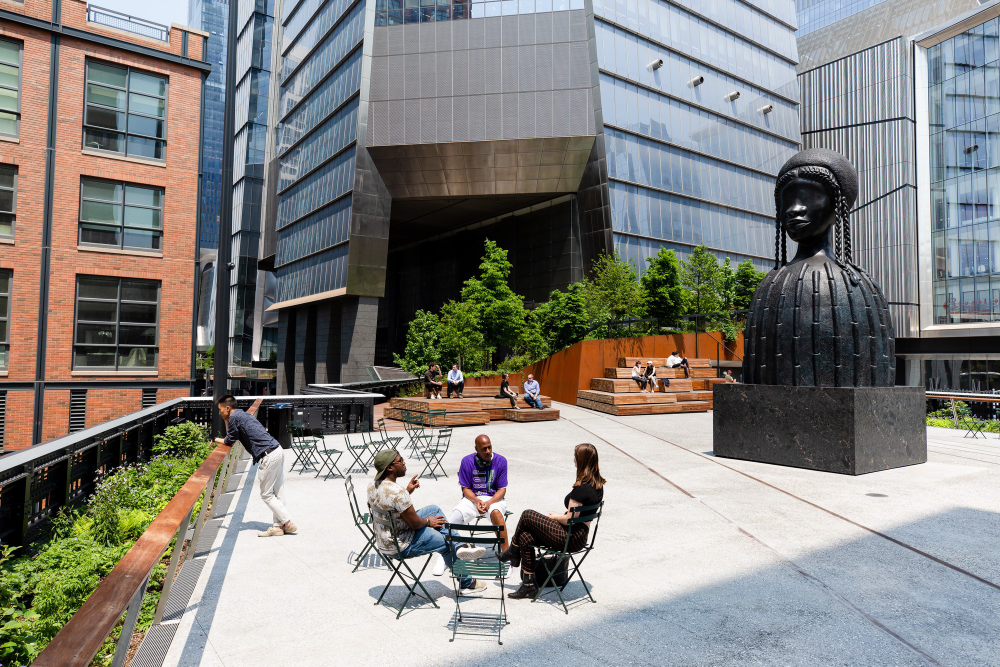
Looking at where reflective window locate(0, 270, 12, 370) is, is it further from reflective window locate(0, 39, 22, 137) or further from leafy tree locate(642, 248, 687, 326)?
leafy tree locate(642, 248, 687, 326)

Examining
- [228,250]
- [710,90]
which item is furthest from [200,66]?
[710,90]

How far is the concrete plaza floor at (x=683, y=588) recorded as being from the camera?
4.39 metres

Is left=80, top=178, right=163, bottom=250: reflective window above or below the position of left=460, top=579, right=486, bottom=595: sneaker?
above

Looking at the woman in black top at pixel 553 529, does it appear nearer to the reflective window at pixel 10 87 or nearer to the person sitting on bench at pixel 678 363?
the person sitting on bench at pixel 678 363

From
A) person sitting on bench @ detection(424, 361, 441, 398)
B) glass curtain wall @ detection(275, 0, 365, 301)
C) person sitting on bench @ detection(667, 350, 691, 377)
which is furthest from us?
glass curtain wall @ detection(275, 0, 365, 301)

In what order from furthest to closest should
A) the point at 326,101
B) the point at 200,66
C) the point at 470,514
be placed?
1. the point at 326,101
2. the point at 200,66
3. the point at 470,514

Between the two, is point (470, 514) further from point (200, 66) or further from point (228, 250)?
point (200, 66)

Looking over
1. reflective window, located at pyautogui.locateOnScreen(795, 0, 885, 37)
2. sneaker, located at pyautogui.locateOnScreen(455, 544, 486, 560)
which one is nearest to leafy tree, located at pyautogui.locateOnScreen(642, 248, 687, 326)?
sneaker, located at pyautogui.locateOnScreen(455, 544, 486, 560)

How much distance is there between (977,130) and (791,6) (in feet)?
57.6

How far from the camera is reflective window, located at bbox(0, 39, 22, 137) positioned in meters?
19.1

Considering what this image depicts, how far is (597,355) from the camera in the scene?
27531mm

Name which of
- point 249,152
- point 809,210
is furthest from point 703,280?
point 249,152

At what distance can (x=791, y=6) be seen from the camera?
163 feet

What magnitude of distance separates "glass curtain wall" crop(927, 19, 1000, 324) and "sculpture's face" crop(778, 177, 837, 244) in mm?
37281
